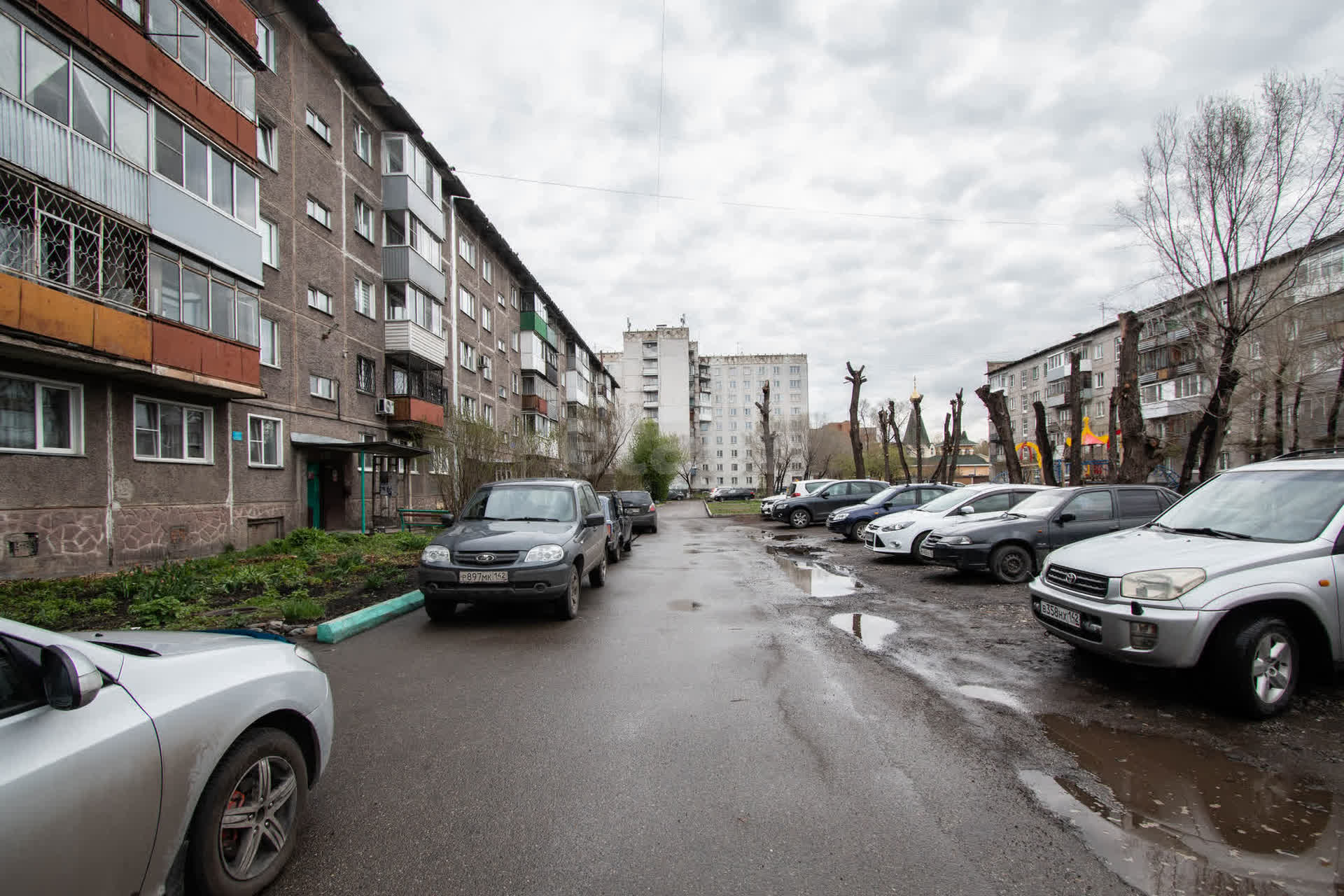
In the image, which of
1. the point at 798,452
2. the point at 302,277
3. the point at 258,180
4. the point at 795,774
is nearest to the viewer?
the point at 795,774

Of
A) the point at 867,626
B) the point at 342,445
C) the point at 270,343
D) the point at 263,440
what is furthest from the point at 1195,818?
the point at 270,343

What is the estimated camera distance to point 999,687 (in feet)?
17.1

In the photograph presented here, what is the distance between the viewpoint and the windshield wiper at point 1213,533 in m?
5.11

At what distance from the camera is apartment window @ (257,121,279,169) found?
683 inches

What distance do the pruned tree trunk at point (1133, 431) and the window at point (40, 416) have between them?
67.6 feet

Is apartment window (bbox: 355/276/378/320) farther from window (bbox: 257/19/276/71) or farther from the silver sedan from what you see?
the silver sedan

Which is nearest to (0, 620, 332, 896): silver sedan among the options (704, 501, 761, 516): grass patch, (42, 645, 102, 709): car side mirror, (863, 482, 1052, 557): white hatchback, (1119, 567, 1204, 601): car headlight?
(42, 645, 102, 709): car side mirror

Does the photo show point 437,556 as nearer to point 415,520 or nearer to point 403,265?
point 415,520

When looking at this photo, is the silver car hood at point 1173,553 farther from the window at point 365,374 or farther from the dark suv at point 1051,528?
the window at point 365,374

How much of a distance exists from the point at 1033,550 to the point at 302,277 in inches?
769

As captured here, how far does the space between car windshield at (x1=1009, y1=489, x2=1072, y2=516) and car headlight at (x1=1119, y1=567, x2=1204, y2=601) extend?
240 inches

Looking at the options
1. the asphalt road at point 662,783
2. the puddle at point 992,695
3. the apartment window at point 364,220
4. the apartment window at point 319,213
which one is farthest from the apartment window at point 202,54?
the puddle at point 992,695

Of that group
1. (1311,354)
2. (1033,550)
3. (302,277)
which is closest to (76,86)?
(302,277)

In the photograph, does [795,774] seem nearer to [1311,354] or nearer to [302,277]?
[302,277]
